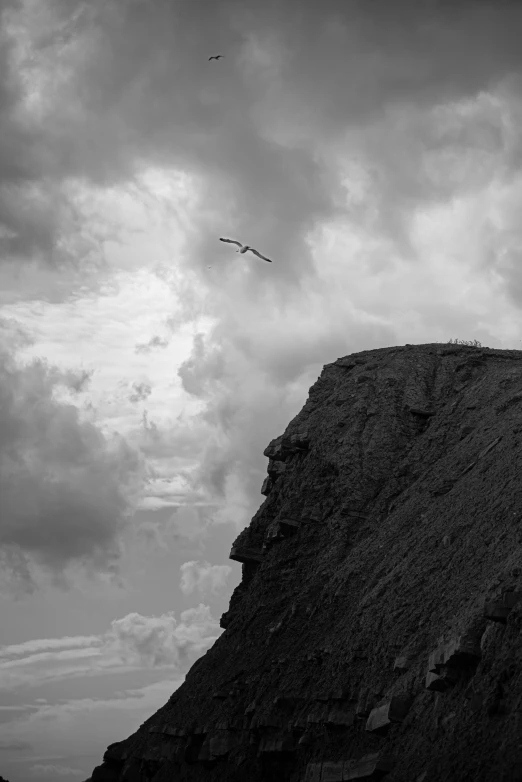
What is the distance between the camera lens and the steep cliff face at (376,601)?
22.8 meters

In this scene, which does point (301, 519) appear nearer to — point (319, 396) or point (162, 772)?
point (319, 396)

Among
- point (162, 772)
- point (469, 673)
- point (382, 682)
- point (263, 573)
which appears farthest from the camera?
point (263, 573)

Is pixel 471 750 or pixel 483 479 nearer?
pixel 471 750

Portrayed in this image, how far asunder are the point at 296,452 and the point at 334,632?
1264cm

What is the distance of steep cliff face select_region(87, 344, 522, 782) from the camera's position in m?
22.8

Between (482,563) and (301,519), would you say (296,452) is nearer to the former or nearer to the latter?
(301,519)

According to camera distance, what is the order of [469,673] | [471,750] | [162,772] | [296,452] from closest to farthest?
[471,750], [469,673], [162,772], [296,452]

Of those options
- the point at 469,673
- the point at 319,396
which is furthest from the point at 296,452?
the point at 469,673

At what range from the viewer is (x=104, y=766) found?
41.5m

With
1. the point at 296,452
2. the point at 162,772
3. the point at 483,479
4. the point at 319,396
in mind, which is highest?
the point at 319,396

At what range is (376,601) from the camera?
3162 centimetres

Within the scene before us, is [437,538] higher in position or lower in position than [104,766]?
higher

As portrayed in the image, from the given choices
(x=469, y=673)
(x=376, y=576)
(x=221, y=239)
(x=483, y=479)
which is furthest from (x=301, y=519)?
(x=469, y=673)

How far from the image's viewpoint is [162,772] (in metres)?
36.6
